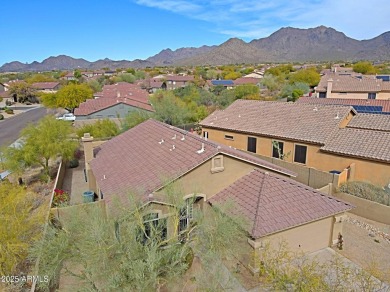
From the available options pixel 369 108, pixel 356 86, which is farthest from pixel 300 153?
pixel 356 86

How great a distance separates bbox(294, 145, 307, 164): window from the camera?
82.5 feet

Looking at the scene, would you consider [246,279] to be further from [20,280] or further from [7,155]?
[7,155]

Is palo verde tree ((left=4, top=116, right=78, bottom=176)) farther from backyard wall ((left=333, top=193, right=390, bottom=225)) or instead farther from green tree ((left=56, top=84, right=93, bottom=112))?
green tree ((left=56, top=84, right=93, bottom=112))

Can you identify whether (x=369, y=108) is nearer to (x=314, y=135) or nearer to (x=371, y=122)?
(x=371, y=122)

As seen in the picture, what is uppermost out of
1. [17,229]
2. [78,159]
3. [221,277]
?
[221,277]

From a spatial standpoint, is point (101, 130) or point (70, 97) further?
point (70, 97)

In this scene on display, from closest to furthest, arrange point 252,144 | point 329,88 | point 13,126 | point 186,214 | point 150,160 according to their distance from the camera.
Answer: point 186,214 < point 150,160 < point 252,144 < point 329,88 < point 13,126

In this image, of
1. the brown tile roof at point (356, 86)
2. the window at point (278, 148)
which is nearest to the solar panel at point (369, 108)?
the window at point (278, 148)

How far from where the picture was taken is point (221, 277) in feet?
28.9

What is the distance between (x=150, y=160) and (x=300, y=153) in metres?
13.6

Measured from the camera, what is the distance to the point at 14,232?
13320 mm

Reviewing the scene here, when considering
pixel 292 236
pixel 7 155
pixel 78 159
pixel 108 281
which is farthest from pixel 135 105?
pixel 108 281

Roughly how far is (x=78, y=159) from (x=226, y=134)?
50.3 feet

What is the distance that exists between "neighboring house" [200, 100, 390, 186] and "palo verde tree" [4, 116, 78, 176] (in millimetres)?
14290
